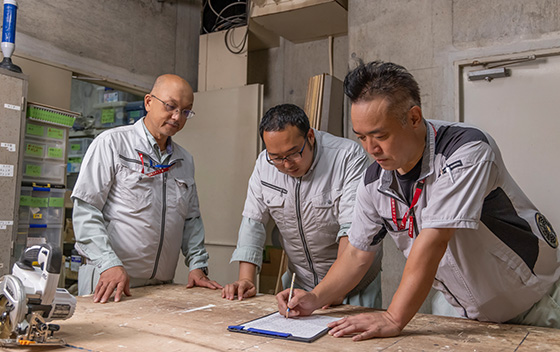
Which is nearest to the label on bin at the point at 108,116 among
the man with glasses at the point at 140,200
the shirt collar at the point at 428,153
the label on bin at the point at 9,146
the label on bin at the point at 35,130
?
the label on bin at the point at 35,130

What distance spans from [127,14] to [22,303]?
3.89m

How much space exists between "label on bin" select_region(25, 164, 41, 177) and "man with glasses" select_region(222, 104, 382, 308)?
2108 mm

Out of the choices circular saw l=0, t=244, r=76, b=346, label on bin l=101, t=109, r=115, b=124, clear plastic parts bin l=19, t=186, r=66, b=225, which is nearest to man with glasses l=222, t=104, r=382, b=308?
circular saw l=0, t=244, r=76, b=346

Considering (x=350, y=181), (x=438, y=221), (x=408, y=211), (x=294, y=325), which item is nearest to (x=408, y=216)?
(x=408, y=211)

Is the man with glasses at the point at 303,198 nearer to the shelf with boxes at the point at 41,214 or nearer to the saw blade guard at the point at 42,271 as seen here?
the saw blade guard at the point at 42,271

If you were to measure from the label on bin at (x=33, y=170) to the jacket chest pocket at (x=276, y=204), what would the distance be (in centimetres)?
221

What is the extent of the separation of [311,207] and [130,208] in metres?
0.80

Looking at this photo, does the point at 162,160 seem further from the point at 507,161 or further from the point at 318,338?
the point at 507,161

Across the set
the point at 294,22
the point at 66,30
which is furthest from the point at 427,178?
the point at 66,30

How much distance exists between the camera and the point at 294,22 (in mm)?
4230

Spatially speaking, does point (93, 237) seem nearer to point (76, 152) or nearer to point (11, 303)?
point (11, 303)

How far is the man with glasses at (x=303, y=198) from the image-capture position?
1.92 meters

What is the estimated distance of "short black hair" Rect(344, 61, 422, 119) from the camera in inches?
48.9

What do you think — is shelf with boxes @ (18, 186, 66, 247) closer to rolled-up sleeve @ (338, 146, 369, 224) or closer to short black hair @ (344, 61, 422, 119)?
rolled-up sleeve @ (338, 146, 369, 224)
